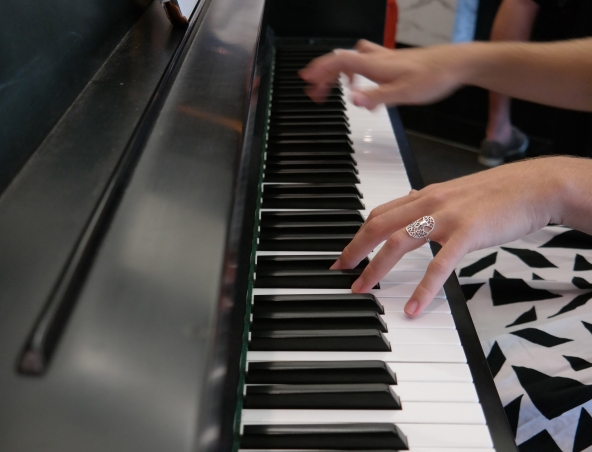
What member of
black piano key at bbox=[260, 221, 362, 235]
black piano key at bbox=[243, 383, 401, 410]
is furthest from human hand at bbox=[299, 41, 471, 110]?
black piano key at bbox=[243, 383, 401, 410]

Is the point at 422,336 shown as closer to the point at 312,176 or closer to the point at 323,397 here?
the point at 323,397

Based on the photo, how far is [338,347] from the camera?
2.22 feet

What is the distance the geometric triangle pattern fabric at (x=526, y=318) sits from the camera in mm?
967

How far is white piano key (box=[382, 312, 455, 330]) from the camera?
2.41 feet

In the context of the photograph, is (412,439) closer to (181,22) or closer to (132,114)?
(132,114)

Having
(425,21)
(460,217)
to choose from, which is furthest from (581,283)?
(425,21)

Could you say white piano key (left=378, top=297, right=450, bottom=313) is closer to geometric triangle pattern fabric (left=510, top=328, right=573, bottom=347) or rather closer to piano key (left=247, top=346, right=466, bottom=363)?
piano key (left=247, top=346, right=466, bottom=363)

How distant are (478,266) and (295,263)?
486 mm

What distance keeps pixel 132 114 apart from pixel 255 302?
12.0 inches

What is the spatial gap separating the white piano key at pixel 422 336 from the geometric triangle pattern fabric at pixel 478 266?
406mm

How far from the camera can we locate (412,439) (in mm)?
591

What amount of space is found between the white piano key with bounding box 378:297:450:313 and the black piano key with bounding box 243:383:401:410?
150 mm

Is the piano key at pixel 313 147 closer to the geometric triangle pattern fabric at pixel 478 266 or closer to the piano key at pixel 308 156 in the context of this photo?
the piano key at pixel 308 156

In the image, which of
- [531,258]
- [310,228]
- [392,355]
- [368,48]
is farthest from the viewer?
[368,48]
